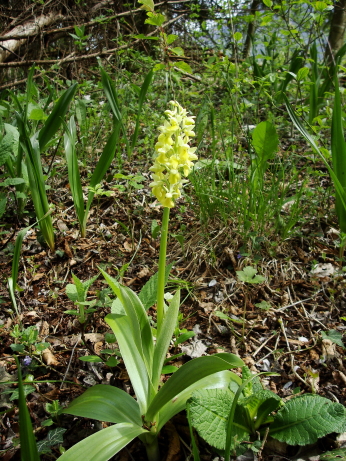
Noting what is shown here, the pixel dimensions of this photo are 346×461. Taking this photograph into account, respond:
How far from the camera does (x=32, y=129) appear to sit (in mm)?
2520

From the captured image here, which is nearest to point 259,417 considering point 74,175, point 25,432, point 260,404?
point 260,404

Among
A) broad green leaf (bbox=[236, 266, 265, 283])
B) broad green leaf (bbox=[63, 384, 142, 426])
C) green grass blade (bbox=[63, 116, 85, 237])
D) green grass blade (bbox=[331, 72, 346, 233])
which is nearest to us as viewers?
broad green leaf (bbox=[63, 384, 142, 426])

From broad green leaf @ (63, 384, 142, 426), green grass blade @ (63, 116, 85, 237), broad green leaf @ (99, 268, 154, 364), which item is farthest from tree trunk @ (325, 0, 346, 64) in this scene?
broad green leaf @ (63, 384, 142, 426)

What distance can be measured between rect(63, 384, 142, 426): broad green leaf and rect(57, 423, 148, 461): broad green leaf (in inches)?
1.9

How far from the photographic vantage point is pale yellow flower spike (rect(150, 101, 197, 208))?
1.16 metres

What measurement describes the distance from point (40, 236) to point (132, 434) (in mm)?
1530

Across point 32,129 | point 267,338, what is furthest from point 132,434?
point 32,129

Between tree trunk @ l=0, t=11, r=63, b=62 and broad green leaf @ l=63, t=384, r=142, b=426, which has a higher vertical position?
tree trunk @ l=0, t=11, r=63, b=62

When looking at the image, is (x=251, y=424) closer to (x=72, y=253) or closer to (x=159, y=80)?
(x=72, y=253)

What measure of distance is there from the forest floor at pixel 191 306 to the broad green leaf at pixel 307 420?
0.12m

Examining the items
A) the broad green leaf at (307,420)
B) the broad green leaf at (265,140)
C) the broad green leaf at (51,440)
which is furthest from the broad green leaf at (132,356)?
the broad green leaf at (265,140)

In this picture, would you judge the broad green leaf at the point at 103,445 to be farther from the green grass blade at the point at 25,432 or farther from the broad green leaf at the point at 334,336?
the broad green leaf at the point at 334,336

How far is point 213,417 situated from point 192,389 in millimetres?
140

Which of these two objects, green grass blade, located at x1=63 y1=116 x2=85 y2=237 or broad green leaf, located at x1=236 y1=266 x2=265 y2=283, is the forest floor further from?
green grass blade, located at x1=63 y1=116 x2=85 y2=237
